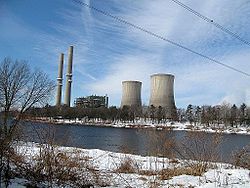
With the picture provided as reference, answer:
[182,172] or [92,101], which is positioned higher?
[92,101]

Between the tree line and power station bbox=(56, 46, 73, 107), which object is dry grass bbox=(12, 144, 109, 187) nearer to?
the tree line

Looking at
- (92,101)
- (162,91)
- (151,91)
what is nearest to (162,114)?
(151,91)

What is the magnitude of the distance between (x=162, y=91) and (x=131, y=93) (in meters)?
9.38

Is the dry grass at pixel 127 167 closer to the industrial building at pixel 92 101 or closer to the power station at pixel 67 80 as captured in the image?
the power station at pixel 67 80

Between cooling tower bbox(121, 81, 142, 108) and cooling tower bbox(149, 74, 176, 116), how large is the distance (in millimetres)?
3412

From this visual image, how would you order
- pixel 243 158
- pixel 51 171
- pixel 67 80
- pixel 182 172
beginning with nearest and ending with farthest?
pixel 51 171 < pixel 182 172 < pixel 243 158 < pixel 67 80

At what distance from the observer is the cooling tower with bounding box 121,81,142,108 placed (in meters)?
61.1

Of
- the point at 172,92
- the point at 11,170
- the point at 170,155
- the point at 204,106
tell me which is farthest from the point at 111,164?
the point at 204,106

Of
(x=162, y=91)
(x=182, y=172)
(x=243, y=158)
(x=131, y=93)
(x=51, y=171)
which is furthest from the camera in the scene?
(x=131, y=93)

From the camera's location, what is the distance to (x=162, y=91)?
54562 mm

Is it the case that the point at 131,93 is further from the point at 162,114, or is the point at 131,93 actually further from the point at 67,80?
the point at 67,80

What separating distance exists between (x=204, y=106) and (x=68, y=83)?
31974 millimetres

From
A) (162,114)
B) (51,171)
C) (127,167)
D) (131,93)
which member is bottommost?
(127,167)

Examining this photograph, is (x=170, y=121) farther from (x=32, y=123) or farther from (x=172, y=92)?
(x=32, y=123)
